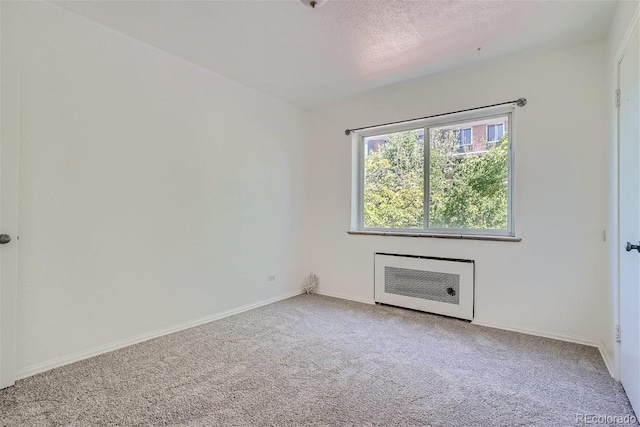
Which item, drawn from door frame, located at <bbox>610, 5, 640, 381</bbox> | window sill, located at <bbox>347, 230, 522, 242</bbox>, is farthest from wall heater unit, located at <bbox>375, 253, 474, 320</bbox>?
door frame, located at <bbox>610, 5, 640, 381</bbox>

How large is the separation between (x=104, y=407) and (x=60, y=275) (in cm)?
103

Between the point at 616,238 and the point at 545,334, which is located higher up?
the point at 616,238

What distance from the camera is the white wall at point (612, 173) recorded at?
2113 millimetres

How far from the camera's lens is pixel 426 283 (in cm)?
342

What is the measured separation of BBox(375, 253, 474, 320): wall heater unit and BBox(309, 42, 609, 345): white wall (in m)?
0.11

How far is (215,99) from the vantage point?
327 cm

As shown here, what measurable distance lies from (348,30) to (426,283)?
2.57 m

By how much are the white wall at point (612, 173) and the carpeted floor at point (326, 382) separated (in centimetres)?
25

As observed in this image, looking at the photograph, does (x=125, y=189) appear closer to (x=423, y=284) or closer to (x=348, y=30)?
(x=348, y=30)

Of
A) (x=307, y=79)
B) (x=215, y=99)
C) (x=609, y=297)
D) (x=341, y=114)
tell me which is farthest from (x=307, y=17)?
(x=609, y=297)

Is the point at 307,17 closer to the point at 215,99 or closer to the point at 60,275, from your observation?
the point at 215,99

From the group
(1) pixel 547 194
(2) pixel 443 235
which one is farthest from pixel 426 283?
(1) pixel 547 194

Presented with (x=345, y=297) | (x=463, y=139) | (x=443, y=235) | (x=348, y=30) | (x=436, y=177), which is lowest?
(x=345, y=297)

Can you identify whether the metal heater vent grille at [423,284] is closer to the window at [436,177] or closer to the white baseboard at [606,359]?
the window at [436,177]
